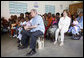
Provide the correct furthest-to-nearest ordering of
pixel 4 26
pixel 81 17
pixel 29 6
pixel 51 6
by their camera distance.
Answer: pixel 51 6
pixel 29 6
pixel 4 26
pixel 81 17

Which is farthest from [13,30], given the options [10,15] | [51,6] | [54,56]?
[51,6]

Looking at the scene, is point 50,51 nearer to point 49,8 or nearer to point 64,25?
point 64,25

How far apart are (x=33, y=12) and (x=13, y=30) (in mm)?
1854

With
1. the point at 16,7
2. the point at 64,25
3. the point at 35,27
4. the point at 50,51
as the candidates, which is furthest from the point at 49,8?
the point at 50,51

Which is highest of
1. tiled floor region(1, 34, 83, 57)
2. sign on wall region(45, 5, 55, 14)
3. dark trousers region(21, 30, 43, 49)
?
sign on wall region(45, 5, 55, 14)

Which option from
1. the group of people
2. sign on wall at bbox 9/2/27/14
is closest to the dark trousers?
the group of people

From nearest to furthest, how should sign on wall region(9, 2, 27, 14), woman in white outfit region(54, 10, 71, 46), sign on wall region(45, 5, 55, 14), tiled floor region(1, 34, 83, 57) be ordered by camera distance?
tiled floor region(1, 34, 83, 57) → woman in white outfit region(54, 10, 71, 46) → sign on wall region(9, 2, 27, 14) → sign on wall region(45, 5, 55, 14)

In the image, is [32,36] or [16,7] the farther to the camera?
[16,7]

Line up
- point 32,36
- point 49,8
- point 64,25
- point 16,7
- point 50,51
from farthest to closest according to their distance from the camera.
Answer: point 49,8
point 16,7
point 64,25
point 50,51
point 32,36

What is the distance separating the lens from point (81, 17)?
3.61m

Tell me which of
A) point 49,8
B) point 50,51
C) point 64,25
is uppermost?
point 49,8

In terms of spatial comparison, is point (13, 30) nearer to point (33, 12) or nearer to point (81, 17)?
point (33, 12)

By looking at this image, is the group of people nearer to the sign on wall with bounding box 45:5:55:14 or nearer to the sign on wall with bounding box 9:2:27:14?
the sign on wall with bounding box 9:2:27:14

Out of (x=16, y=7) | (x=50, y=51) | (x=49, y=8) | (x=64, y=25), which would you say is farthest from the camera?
(x=49, y=8)
